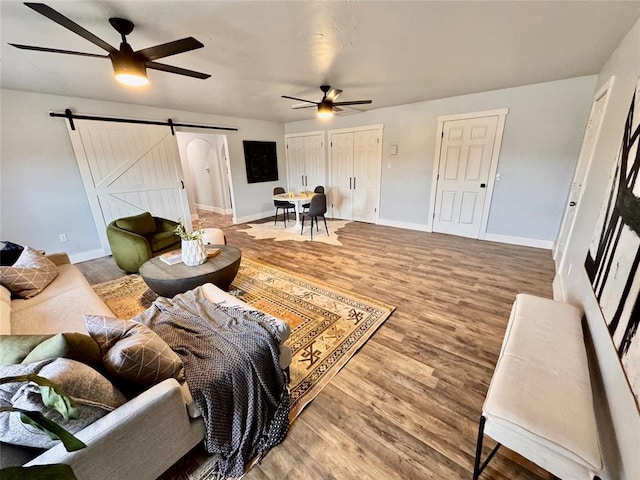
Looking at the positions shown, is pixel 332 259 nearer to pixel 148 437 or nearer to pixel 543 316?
pixel 543 316

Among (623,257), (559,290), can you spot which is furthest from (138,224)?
(559,290)

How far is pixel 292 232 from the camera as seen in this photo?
5238 mm

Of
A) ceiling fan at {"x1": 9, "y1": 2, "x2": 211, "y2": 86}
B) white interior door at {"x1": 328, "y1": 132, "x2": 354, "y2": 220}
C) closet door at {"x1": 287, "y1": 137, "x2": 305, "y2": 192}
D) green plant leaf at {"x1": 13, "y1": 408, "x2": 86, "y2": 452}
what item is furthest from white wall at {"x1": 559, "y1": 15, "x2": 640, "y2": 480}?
closet door at {"x1": 287, "y1": 137, "x2": 305, "y2": 192}

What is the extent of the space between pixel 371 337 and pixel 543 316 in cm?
117

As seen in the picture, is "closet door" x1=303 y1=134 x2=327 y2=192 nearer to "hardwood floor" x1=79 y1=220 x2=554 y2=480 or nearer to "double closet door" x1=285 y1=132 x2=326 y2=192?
"double closet door" x1=285 y1=132 x2=326 y2=192

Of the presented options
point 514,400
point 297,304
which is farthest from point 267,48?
point 514,400

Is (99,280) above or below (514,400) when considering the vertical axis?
below

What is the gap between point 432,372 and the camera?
1.82 meters

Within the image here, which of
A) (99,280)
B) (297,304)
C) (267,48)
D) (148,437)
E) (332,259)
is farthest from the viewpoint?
(332,259)

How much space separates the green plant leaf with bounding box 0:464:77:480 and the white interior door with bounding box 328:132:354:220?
587 cm

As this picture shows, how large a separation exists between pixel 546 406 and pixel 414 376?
0.85 m

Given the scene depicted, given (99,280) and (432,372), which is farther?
(99,280)

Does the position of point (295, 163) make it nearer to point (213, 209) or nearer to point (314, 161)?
point (314, 161)

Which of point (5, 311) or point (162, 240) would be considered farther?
point (162, 240)
